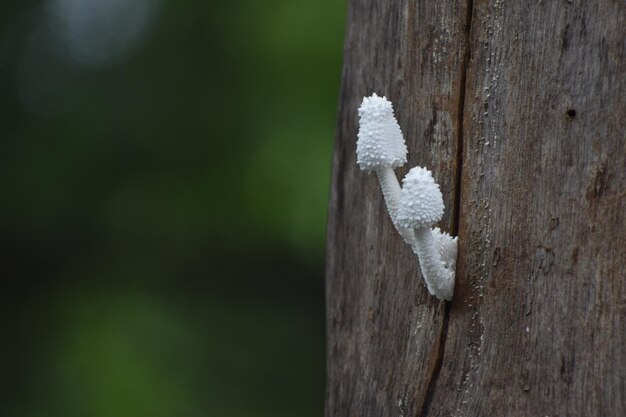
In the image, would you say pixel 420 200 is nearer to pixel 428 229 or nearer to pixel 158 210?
pixel 428 229

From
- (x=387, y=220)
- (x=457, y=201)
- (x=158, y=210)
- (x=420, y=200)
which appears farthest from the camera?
(x=158, y=210)

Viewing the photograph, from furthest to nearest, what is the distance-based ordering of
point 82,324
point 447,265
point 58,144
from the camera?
1. point 58,144
2. point 82,324
3. point 447,265

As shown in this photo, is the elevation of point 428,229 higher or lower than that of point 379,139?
lower

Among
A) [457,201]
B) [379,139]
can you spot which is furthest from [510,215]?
[379,139]

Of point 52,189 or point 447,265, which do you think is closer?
point 447,265

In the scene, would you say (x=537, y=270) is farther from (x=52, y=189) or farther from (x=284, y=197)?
(x=52, y=189)

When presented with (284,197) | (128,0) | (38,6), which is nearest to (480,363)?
(284,197)

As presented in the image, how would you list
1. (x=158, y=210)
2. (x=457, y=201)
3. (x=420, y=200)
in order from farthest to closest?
(x=158, y=210), (x=457, y=201), (x=420, y=200)
